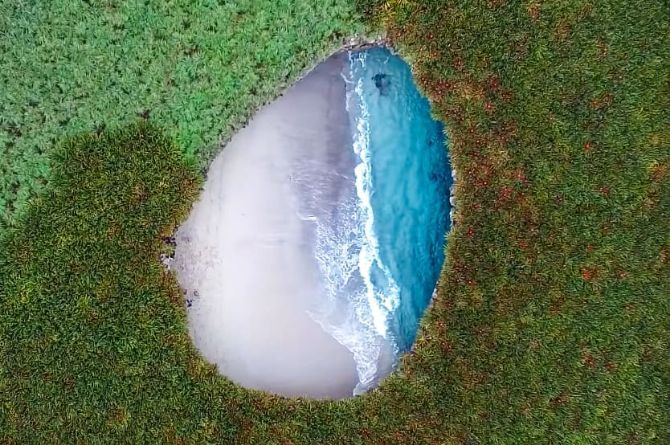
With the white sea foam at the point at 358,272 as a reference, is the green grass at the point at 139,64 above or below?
above

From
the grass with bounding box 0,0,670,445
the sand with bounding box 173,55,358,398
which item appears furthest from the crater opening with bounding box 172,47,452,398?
the grass with bounding box 0,0,670,445

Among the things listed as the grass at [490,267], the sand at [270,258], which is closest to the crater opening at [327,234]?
the sand at [270,258]

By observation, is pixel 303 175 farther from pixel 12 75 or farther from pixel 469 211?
pixel 12 75

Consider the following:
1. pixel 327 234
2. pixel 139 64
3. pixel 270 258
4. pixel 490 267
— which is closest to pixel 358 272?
pixel 327 234

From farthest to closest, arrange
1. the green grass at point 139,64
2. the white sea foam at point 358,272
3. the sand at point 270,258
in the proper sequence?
the white sea foam at point 358,272, the sand at point 270,258, the green grass at point 139,64

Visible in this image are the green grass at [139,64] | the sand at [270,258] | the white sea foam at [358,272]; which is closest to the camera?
the green grass at [139,64]

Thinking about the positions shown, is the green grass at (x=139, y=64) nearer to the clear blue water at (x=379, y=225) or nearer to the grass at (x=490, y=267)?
the grass at (x=490, y=267)
